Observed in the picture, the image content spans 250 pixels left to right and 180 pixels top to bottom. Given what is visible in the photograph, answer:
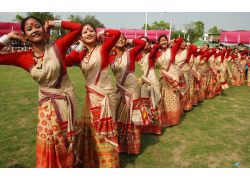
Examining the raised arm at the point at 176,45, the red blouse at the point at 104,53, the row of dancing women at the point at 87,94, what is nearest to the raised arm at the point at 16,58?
the row of dancing women at the point at 87,94

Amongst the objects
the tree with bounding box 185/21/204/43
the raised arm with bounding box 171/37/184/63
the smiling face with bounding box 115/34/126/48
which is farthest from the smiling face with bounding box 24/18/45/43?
the tree with bounding box 185/21/204/43

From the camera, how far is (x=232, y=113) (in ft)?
27.1

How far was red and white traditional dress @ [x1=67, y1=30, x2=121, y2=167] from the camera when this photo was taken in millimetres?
3666

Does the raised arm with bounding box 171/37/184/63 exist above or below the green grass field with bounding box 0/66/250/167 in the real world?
above

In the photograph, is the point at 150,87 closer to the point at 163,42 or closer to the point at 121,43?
the point at 163,42

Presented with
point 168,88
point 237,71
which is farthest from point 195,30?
point 168,88

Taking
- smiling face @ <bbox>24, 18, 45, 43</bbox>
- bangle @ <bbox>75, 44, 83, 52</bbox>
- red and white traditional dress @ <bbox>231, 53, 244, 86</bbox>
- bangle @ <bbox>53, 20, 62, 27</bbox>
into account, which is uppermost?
bangle @ <bbox>53, 20, 62, 27</bbox>

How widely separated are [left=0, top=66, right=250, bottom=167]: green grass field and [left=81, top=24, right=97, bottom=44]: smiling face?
2233mm

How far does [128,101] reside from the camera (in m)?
4.70

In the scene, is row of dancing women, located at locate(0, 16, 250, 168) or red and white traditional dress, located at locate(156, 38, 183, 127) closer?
row of dancing women, located at locate(0, 16, 250, 168)

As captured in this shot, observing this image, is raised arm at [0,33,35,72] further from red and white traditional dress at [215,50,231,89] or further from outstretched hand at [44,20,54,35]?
red and white traditional dress at [215,50,231,89]

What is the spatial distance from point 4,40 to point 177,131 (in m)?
4.60

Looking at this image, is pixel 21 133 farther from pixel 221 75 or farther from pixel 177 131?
pixel 221 75

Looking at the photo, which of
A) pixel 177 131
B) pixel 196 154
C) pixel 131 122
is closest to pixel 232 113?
pixel 177 131
